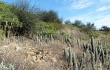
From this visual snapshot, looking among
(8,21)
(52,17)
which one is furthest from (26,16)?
(52,17)

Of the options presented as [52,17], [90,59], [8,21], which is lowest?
[90,59]

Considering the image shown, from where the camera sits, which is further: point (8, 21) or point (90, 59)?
point (8, 21)

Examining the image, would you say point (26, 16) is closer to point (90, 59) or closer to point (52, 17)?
point (90, 59)

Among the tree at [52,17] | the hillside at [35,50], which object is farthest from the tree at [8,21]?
the tree at [52,17]

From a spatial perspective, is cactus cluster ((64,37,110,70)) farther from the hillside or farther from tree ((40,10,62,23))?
tree ((40,10,62,23))

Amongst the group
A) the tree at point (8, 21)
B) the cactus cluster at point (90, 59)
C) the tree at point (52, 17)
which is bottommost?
the cactus cluster at point (90, 59)

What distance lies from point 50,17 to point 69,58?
24.4 m

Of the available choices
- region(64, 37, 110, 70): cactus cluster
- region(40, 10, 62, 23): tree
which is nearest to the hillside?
A: region(64, 37, 110, 70): cactus cluster

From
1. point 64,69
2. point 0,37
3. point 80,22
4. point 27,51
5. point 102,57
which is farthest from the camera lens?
point 80,22

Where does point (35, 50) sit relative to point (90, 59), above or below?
above

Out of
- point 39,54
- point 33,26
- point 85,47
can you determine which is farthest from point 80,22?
point 39,54

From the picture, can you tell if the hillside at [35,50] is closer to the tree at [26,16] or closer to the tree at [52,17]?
the tree at [26,16]

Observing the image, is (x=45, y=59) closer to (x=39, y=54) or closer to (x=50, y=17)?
(x=39, y=54)

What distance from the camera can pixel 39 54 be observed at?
16.4 m
